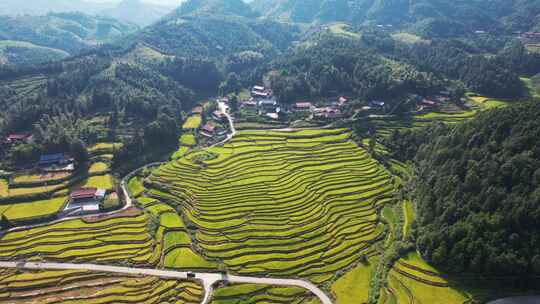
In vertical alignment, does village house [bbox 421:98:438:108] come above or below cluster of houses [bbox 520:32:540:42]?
below

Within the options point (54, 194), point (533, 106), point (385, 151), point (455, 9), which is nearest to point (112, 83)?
point (54, 194)

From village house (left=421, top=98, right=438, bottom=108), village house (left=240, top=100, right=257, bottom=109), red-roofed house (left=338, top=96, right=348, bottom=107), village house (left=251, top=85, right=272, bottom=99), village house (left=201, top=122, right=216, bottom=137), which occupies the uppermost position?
village house (left=421, top=98, right=438, bottom=108)

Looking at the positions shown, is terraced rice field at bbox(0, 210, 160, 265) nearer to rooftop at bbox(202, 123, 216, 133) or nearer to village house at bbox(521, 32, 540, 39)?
rooftop at bbox(202, 123, 216, 133)

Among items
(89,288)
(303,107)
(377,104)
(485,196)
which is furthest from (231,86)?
(485,196)

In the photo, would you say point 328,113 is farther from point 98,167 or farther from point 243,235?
point 98,167

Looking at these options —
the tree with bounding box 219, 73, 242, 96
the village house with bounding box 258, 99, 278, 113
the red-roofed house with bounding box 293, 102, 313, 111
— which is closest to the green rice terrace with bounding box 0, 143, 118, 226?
the village house with bounding box 258, 99, 278, 113

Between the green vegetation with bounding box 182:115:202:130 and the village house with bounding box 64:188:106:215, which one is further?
the green vegetation with bounding box 182:115:202:130
